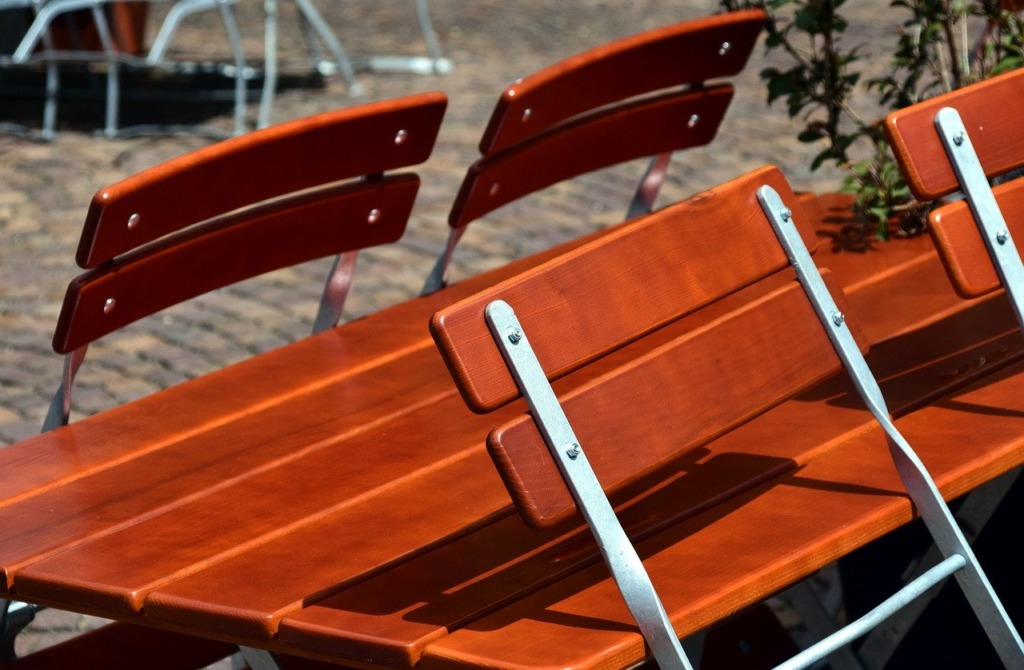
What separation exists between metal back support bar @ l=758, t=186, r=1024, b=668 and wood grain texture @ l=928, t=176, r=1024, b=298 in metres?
0.27

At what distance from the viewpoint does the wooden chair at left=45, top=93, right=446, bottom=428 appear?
2301 mm

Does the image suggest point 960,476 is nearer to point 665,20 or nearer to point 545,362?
point 545,362

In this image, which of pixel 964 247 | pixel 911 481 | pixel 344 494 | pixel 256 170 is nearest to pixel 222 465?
pixel 344 494

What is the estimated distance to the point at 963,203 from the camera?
2.15 metres

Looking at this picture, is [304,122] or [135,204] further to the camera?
[304,122]

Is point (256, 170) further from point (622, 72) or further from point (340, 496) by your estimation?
point (622, 72)

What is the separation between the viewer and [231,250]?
2.63 m

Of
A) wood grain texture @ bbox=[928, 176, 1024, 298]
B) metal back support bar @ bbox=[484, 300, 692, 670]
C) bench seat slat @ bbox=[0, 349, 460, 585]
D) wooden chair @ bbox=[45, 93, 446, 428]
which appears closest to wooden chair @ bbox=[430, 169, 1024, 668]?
metal back support bar @ bbox=[484, 300, 692, 670]

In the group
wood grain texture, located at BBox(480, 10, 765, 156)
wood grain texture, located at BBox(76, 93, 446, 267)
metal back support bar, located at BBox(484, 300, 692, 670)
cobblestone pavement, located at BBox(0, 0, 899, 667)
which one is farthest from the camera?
cobblestone pavement, located at BBox(0, 0, 899, 667)

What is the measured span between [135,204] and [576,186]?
164 inches

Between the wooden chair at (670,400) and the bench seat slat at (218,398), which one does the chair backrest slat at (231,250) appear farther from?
the wooden chair at (670,400)

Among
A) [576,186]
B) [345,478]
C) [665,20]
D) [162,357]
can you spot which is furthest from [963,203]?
[665,20]

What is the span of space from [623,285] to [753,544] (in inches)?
12.9

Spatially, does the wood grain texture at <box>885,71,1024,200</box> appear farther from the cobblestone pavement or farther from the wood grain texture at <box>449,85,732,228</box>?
the cobblestone pavement
